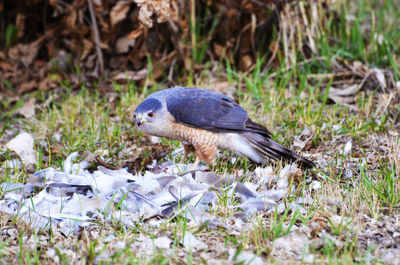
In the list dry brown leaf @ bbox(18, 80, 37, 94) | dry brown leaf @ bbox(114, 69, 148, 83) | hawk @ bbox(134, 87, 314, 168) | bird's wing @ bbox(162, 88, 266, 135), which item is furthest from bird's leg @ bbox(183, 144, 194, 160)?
dry brown leaf @ bbox(18, 80, 37, 94)

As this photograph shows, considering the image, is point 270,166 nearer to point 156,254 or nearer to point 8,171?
point 156,254

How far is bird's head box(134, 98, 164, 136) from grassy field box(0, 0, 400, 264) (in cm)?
60

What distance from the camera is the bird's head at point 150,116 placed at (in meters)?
4.64

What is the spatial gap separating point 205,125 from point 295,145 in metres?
1.06

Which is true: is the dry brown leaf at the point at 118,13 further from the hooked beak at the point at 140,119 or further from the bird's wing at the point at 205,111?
the hooked beak at the point at 140,119

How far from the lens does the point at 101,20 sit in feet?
23.3

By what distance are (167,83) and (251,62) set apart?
1.08 metres

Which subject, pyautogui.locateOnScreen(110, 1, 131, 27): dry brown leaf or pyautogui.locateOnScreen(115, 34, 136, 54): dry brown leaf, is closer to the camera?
pyautogui.locateOnScreen(110, 1, 131, 27): dry brown leaf

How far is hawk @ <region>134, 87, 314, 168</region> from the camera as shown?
15.3ft

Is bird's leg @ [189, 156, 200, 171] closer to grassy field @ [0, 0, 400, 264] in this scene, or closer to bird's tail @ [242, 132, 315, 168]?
grassy field @ [0, 0, 400, 264]

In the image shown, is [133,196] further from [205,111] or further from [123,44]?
[123,44]

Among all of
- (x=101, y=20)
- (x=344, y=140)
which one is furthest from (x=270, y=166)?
(x=101, y=20)

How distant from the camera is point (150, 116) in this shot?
15.2 ft

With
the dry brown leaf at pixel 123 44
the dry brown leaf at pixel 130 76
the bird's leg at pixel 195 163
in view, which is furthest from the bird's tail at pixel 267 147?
the dry brown leaf at pixel 123 44
